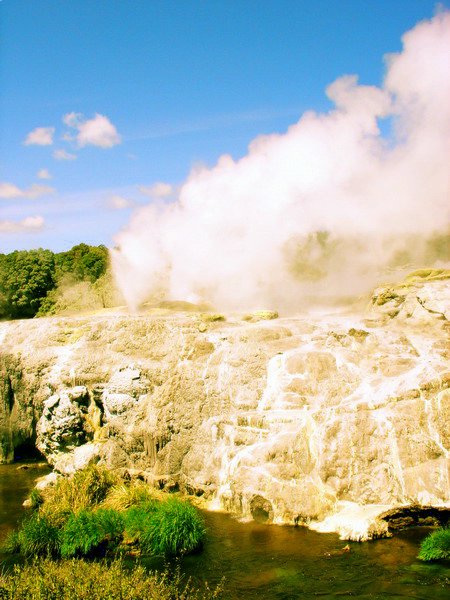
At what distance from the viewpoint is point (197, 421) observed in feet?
75.6

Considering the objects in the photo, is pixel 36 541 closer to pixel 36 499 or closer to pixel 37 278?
pixel 36 499

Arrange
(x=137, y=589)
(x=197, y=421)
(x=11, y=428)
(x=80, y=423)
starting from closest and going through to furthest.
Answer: (x=137, y=589) < (x=197, y=421) < (x=80, y=423) < (x=11, y=428)

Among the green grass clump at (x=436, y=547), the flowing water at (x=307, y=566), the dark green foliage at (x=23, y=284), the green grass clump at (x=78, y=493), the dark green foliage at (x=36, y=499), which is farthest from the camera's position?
the dark green foliage at (x=23, y=284)

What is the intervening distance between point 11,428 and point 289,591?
20562 mm

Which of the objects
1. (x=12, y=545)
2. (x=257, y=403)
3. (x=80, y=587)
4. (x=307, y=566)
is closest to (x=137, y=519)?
(x=12, y=545)

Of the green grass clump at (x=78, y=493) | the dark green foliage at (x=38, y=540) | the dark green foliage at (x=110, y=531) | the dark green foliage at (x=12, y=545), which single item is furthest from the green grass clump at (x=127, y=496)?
the dark green foliage at (x=12, y=545)

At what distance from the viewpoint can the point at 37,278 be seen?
58.8 meters

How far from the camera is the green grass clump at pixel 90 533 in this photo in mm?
16359

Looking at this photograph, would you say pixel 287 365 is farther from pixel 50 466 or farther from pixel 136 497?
pixel 50 466

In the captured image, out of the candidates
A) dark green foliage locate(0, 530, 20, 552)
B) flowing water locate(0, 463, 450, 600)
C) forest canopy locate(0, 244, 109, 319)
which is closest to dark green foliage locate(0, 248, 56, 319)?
forest canopy locate(0, 244, 109, 319)

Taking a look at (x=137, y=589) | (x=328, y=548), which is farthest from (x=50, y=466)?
(x=137, y=589)

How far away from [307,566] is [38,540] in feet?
26.1

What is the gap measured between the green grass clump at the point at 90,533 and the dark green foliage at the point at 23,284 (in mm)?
44055

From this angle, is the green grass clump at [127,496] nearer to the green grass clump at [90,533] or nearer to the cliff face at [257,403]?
the cliff face at [257,403]
